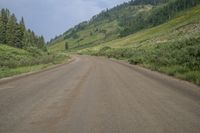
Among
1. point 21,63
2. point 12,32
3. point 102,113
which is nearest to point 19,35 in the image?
point 12,32

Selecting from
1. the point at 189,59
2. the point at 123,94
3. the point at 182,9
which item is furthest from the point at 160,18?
the point at 123,94

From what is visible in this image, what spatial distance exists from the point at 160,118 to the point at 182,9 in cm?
18424

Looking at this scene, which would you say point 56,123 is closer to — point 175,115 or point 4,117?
point 4,117

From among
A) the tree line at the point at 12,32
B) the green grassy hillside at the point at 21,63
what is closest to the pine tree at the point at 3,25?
the tree line at the point at 12,32

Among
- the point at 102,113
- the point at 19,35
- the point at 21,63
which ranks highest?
the point at 19,35

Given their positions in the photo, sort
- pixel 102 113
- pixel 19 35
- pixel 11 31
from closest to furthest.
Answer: pixel 102 113, pixel 11 31, pixel 19 35

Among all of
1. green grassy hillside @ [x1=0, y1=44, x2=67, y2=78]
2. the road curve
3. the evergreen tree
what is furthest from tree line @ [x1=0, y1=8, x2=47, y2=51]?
the road curve

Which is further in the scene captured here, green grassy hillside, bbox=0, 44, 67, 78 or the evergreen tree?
the evergreen tree

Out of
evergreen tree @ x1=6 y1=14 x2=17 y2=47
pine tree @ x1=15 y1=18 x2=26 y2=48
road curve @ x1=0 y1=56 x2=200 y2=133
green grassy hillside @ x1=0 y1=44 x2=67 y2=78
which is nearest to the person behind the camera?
road curve @ x1=0 y1=56 x2=200 y2=133

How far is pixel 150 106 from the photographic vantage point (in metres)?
10.3

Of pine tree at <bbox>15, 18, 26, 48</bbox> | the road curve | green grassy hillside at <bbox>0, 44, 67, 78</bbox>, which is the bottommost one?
green grassy hillside at <bbox>0, 44, 67, 78</bbox>

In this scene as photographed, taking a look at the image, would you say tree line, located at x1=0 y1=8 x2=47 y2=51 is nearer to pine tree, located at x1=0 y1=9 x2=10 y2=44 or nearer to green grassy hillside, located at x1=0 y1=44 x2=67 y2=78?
pine tree, located at x1=0 y1=9 x2=10 y2=44

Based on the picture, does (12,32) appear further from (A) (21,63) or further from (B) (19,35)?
(A) (21,63)

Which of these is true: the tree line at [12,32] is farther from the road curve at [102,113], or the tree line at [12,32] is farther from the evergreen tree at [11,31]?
the road curve at [102,113]
